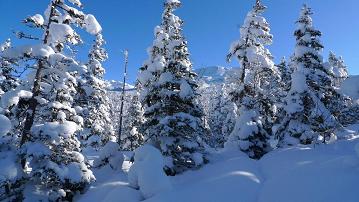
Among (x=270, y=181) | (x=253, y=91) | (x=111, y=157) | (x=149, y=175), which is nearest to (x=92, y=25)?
(x=149, y=175)

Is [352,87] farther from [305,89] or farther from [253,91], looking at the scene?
[253,91]

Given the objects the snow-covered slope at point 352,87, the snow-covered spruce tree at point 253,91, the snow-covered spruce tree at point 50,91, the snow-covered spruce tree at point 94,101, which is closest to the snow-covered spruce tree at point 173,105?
the snow-covered spruce tree at point 253,91

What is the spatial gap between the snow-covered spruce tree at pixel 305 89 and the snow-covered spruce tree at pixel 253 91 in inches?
60.7

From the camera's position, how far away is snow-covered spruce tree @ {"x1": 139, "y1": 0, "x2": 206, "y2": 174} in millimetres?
20281

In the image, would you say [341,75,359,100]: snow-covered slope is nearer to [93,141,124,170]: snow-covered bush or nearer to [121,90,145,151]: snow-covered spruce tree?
[93,141,124,170]: snow-covered bush

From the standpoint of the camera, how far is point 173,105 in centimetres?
2131

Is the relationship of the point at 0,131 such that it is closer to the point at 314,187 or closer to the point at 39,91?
the point at 39,91

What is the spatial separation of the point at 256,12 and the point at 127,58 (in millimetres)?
21540

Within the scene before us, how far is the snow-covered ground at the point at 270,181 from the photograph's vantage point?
1316cm

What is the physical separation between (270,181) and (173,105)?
787 cm

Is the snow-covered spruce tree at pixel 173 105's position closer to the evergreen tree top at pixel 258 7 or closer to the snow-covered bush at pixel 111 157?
the snow-covered bush at pixel 111 157

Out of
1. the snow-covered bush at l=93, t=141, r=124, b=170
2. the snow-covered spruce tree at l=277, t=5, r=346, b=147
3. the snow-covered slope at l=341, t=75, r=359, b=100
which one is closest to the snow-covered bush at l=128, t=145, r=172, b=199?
the snow-covered bush at l=93, t=141, r=124, b=170

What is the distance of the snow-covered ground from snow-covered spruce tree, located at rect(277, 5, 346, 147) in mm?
3395

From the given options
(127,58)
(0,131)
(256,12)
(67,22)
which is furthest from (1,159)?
(127,58)
